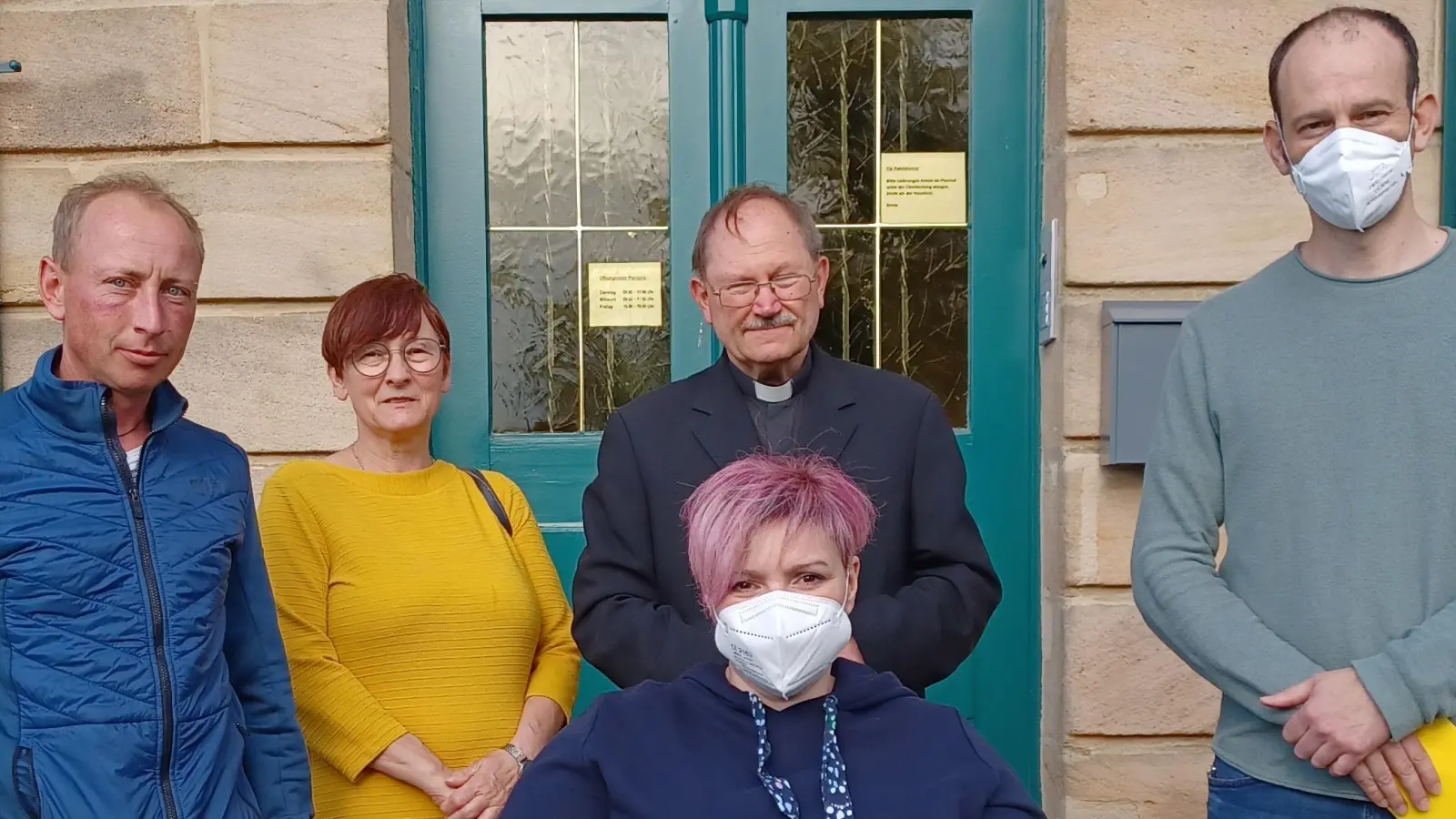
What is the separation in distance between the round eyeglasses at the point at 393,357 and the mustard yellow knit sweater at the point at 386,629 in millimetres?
224

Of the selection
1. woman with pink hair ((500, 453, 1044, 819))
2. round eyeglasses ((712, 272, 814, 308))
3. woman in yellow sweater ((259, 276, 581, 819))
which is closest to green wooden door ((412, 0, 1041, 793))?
woman in yellow sweater ((259, 276, 581, 819))

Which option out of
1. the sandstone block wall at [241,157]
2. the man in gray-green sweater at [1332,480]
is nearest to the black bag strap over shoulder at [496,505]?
the sandstone block wall at [241,157]

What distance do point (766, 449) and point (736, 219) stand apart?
0.45 m

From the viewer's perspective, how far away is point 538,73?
3861 mm

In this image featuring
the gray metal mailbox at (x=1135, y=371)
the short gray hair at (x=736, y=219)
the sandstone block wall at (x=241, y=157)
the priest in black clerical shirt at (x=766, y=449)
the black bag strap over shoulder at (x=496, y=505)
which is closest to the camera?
the priest in black clerical shirt at (x=766, y=449)

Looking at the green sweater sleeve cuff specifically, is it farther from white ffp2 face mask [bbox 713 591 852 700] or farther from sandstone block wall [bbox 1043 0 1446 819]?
sandstone block wall [bbox 1043 0 1446 819]

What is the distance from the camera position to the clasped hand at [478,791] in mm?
2449

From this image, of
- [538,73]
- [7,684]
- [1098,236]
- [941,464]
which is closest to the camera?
[7,684]

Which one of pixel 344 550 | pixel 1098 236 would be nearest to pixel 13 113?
pixel 344 550

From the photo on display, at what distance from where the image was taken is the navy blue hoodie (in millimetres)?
1806

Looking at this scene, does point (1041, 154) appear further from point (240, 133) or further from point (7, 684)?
point (7, 684)

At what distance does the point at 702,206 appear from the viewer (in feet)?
12.6

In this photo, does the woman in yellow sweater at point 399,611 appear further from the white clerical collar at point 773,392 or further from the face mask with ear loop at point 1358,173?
the face mask with ear loop at point 1358,173

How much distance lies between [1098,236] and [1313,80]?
57.5 inches
